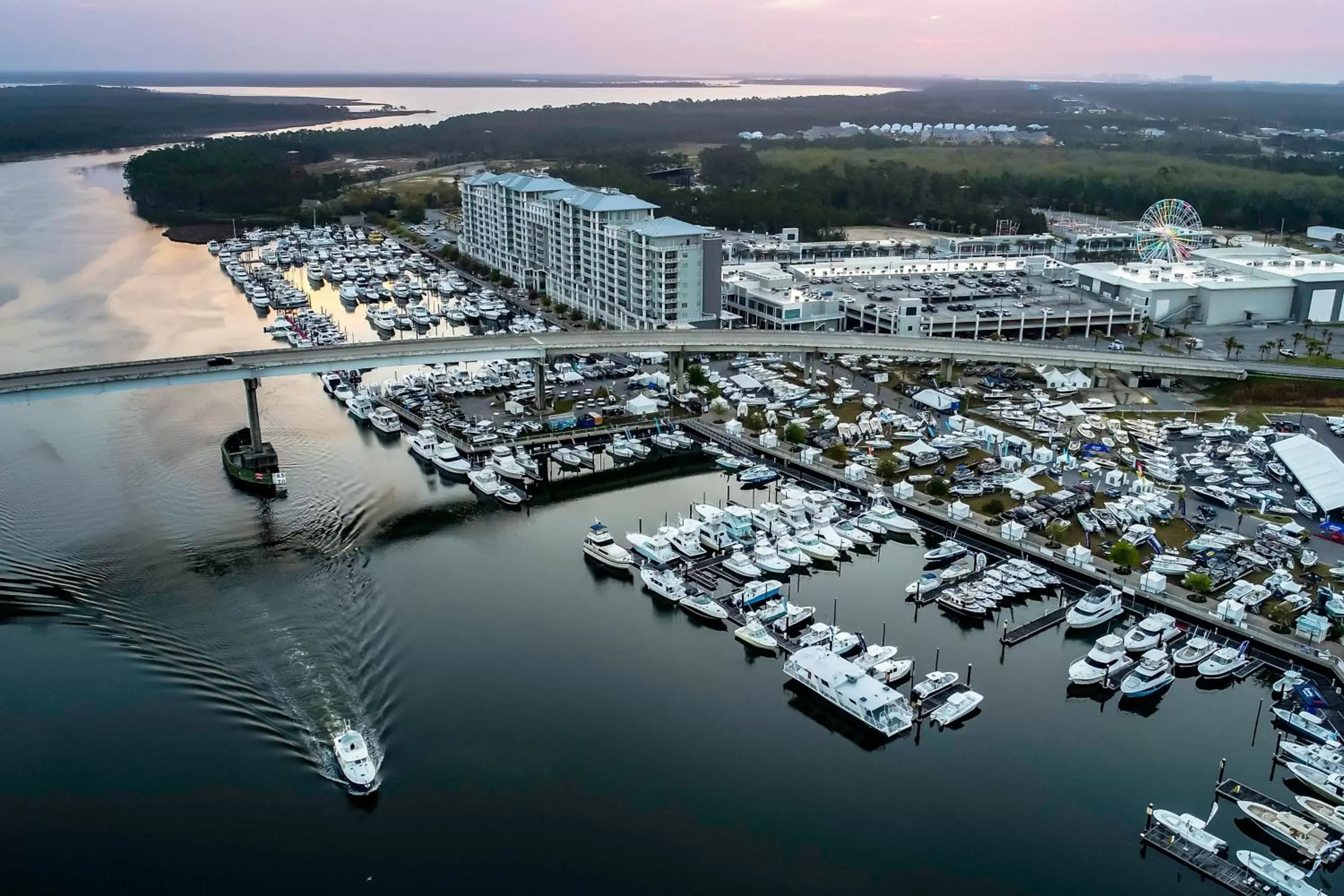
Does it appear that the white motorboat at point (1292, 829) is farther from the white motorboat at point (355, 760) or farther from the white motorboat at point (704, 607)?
the white motorboat at point (355, 760)

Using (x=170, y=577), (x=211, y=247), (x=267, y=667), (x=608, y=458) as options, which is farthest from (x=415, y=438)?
(x=211, y=247)

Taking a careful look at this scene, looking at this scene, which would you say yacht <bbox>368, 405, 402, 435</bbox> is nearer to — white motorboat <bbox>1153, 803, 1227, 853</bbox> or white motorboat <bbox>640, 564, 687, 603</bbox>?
white motorboat <bbox>640, 564, 687, 603</bbox>

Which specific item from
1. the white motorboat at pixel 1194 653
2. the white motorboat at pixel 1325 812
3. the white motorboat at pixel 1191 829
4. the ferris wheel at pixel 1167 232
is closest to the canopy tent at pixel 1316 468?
the white motorboat at pixel 1194 653

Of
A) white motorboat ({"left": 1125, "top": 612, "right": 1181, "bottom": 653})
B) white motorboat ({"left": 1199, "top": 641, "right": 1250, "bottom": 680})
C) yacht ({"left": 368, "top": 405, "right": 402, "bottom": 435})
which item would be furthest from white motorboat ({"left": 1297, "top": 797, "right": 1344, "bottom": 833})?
yacht ({"left": 368, "top": 405, "right": 402, "bottom": 435})

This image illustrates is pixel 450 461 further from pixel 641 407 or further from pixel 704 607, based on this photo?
pixel 704 607

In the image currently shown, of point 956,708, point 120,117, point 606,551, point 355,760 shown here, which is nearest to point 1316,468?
point 956,708
